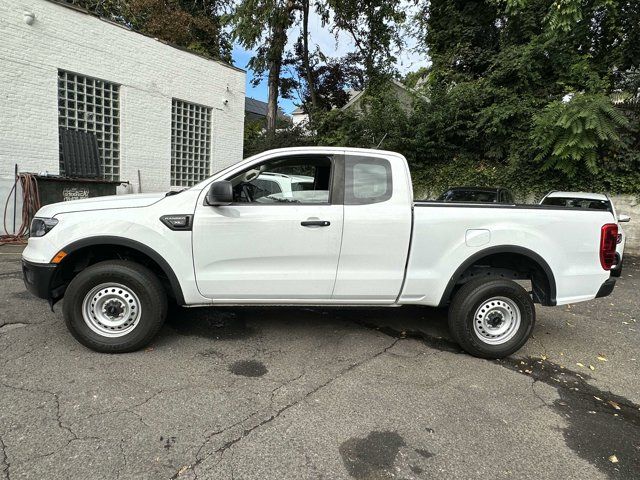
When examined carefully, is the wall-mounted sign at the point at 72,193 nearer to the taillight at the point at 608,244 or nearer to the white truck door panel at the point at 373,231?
the white truck door panel at the point at 373,231

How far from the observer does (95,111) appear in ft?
34.7

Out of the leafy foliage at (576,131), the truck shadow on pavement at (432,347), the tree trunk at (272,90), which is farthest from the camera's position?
the tree trunk at (272,90)

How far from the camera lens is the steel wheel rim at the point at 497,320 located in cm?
413

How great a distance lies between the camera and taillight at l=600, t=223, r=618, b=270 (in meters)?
4.08

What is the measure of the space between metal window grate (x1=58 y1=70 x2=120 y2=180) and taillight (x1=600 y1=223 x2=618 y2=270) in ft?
34.5

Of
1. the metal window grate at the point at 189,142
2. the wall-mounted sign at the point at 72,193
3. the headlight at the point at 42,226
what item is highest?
the metal window grate at the point at 189,142

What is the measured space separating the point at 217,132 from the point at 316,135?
19.2ft

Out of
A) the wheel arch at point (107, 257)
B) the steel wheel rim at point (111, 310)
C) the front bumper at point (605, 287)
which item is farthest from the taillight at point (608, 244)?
the steel wheel rim at point (111, 310)

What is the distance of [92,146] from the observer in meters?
10.5

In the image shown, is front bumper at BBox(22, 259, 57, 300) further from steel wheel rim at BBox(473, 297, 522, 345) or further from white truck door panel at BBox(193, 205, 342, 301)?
steel wheel rim at BBox(473, 297, 522, 345)

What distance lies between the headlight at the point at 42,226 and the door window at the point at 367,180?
257cm

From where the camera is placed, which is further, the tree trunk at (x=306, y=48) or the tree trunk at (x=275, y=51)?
the tree trunk at (x=306, y=48)

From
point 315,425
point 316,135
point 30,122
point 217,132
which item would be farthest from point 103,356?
point 316,135

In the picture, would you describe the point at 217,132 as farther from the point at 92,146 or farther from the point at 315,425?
the point at 315,425
